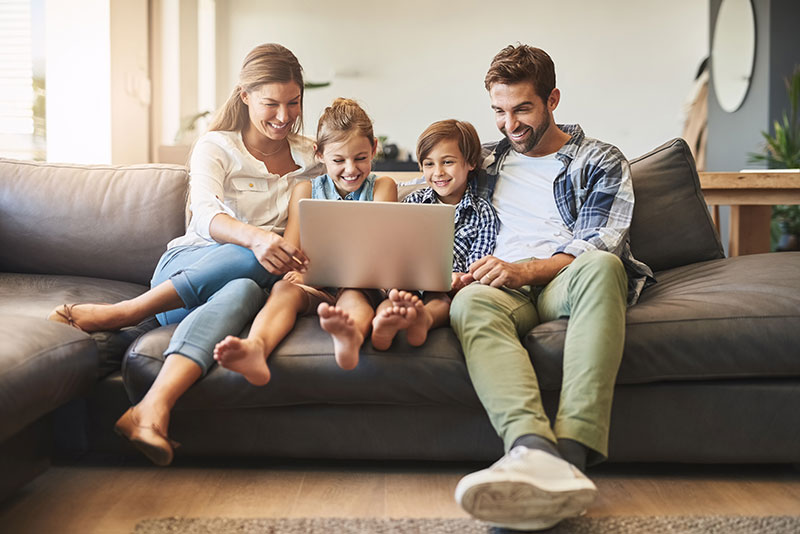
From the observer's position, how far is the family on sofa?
1283 millimetres

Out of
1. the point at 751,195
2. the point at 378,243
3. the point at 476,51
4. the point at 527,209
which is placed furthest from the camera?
the point at 476,51

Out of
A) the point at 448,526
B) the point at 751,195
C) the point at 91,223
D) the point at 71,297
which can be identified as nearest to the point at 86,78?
the point at 91,223

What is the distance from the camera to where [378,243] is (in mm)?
1495

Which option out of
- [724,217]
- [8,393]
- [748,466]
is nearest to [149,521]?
[8,393]

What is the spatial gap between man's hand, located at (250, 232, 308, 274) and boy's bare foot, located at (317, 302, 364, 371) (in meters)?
0.18

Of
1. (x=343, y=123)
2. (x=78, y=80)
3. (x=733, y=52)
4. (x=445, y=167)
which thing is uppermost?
(x=733, y=52)

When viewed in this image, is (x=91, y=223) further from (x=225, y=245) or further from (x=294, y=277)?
(x=294, y=277)

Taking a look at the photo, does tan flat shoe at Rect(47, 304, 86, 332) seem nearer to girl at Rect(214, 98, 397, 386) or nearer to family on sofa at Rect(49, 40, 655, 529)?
family on sofa at Rect(49, 40, 655, 529)

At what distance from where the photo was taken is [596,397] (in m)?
1.30

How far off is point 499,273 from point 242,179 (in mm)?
733

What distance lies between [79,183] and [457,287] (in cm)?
123

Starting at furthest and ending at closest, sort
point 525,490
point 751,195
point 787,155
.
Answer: point 787,155 → point 751,195 → point 525,490

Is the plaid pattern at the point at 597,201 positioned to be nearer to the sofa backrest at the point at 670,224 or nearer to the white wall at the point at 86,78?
the sofa backrest at the point at 670,224

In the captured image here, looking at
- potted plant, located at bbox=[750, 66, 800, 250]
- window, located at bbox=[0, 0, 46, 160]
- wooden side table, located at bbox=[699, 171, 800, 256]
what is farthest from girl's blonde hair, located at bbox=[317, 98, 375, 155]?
potted plant, located at bbox=[750, 66, 800, 250]
